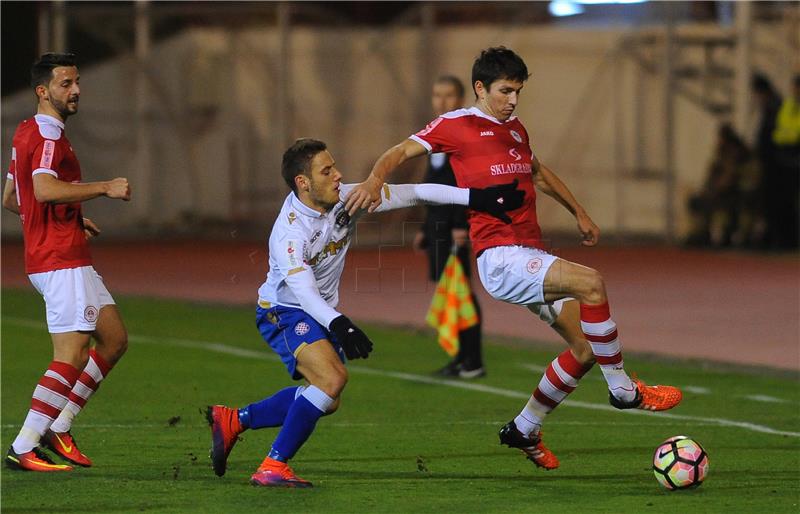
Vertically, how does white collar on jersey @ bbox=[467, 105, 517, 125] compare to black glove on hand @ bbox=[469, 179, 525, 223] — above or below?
above

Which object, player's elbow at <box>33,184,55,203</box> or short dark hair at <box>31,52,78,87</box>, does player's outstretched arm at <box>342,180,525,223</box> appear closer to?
player's elbow at <box>33,184,55,203</box>

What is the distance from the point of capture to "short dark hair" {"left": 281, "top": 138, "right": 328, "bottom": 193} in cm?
771

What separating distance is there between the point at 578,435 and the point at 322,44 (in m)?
19.6

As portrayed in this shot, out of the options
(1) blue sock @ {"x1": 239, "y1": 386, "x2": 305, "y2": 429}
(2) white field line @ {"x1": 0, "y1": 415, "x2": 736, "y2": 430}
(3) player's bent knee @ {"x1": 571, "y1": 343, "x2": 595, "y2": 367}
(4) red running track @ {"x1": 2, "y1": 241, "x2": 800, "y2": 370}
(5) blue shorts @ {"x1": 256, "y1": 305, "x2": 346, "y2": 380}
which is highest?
(5) blue shorts @ {"x1": 256, "y1": 305, "x2": 346, "y2": 380}

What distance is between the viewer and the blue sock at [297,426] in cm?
752

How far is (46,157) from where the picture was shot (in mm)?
7832

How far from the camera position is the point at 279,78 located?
91.6 feet

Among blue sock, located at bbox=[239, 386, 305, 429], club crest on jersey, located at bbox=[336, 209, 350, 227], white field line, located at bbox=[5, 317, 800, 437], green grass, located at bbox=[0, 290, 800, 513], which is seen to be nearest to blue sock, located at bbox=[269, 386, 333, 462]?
green grass, located at bbox=[0, 290, 800, 513]

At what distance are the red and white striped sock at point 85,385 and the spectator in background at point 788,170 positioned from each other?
1629cm

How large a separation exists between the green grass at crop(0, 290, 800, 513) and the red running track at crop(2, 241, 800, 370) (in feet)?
4.47

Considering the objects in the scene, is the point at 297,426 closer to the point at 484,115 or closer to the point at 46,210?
the point at 46,210

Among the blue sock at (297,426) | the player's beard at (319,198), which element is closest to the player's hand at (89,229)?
the player's beard at (319,198)

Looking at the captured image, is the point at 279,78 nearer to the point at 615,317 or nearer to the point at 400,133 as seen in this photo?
the point at 400,133

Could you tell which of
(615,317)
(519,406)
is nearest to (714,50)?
(615,317)
